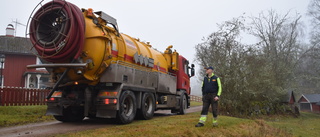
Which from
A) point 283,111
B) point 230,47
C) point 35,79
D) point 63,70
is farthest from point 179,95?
point 35,79

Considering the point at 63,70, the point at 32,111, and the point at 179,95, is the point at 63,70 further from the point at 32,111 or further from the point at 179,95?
the point at 179,95

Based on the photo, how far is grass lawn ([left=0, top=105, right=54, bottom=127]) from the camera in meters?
9.93

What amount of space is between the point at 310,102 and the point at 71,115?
55832 mm

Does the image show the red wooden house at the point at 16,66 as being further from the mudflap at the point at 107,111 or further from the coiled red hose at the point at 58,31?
the mudflap at the point at 107,111

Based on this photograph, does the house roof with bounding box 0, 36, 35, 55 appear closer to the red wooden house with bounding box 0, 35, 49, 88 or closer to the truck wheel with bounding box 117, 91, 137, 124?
the red wooden house with bounding box 0, 35, 49, 88

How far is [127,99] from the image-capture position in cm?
945

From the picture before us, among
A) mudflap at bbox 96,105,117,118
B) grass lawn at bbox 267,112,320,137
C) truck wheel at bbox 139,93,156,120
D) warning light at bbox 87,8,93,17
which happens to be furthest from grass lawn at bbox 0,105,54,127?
grass lawn at bbox 267,112,320,137

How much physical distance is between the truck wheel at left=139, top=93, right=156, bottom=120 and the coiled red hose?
3.39 metres

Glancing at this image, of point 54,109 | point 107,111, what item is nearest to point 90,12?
point 107,111

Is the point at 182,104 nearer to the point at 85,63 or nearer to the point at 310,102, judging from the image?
the point at 85,63

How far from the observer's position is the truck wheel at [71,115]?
969 centimetres

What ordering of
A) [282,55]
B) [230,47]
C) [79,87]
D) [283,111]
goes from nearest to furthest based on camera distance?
1. [79,87]
2. [230,47]
3. [283,111]
4. [282,55]

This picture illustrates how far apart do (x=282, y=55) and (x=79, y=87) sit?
93.8 ft

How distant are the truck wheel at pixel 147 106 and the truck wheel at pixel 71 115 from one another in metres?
2.27
